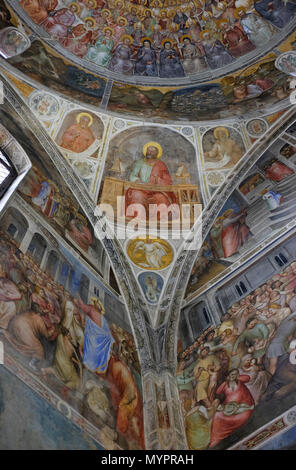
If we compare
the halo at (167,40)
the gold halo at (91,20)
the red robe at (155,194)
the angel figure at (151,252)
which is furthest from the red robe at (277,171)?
the gold halo at (91,20)

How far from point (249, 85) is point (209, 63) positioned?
1.45 m

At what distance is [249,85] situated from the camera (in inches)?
501

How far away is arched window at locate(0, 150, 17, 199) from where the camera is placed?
1029 centimetres

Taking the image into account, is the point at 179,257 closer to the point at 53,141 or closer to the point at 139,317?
the point at 139,317

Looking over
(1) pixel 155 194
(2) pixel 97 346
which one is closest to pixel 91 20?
(1) pixel 155 194

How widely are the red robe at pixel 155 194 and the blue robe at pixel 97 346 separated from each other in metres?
4.17

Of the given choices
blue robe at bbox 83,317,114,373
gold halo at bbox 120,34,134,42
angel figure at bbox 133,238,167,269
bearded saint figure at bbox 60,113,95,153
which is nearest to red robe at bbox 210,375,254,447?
blue robe at bbox 83,317,114,373

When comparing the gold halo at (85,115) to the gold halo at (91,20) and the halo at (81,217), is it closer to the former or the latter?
the halo at (81,217)

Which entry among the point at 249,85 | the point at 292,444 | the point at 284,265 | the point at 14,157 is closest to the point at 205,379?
the point at 292,444

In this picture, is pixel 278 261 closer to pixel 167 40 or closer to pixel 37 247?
pixel 37 247

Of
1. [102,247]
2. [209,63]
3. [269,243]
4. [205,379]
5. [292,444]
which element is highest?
[209,63]

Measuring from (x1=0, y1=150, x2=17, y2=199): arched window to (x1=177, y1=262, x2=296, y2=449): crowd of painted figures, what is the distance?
5.71 meters

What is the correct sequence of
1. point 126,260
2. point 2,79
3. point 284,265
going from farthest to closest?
point 126,260 < point 2,79 < point 284,265

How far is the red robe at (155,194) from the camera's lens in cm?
1317
